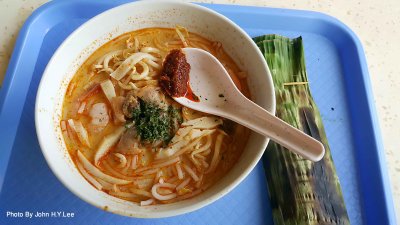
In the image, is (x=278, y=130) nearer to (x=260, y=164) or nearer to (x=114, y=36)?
(x=260, y=164)

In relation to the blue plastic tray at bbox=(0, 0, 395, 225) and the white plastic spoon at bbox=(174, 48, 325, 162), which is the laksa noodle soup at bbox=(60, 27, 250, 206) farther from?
the blue plastic tray at bbox=(0, 0, 395, 225)

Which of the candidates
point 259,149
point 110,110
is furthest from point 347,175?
point 110,110

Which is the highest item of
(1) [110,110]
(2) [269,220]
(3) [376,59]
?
(3) [376,59]

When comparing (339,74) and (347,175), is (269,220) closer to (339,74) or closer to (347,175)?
(347,175)

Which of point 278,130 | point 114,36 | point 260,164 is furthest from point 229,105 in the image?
point 114,36

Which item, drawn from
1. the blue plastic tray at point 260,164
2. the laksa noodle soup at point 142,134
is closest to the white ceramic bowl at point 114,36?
the laksa noodle soup at point 142,134

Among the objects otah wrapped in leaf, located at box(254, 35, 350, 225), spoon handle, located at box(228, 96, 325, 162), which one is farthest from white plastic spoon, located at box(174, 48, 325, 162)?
otah wrapped in leaf, located at box(254, 35, 350, 225)
